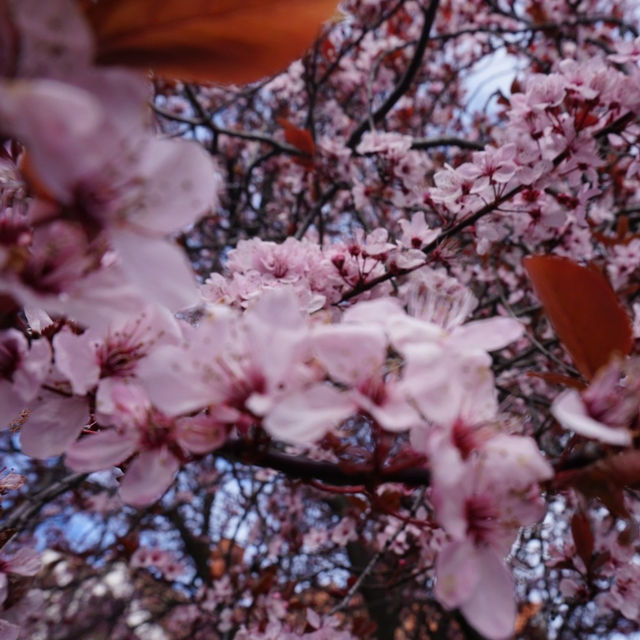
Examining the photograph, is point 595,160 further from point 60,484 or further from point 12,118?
point 60,484

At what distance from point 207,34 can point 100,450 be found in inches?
16.7

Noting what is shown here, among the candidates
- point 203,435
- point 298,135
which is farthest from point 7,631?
point 298,135

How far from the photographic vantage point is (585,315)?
630 mm

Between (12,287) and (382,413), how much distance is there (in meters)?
0.33

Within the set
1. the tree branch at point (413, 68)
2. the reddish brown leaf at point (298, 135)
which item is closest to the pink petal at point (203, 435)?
the reddish brown leaf at point (298, 135)

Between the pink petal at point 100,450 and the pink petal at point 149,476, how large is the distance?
2 centimetres

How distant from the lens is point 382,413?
50 cm

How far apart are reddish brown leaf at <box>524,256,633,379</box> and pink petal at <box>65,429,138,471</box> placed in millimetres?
497

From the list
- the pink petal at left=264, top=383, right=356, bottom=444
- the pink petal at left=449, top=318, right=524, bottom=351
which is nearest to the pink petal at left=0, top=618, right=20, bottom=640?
the pink petal at left=264, top=383, right=356, bottom=444

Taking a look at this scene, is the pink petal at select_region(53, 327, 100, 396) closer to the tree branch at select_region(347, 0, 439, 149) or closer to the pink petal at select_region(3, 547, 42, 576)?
the pink petal at select_region(3, 547, 42, 576)

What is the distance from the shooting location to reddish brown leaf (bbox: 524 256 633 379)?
62 centimetres

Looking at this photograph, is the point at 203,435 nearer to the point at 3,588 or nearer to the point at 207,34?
the point at 207,34

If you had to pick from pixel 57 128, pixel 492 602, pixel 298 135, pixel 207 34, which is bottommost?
pixel 492 602

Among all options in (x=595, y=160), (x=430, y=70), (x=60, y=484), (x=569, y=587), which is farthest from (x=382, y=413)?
(x=430, y=70)
